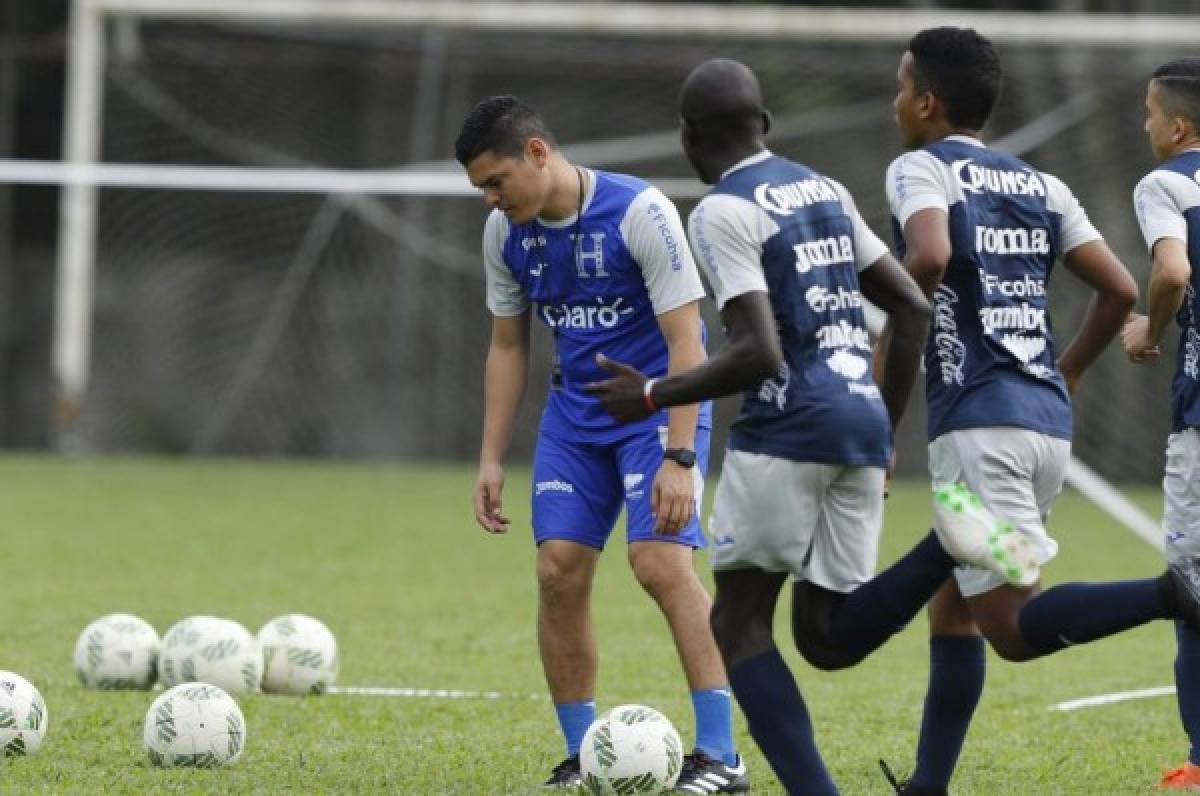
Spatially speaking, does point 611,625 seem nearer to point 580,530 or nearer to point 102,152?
point 580,530

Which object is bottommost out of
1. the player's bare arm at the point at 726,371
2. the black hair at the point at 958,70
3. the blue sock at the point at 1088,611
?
the blue sock at the point at 1088,611

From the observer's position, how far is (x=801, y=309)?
17.0 ft

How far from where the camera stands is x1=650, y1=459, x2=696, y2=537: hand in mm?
5562

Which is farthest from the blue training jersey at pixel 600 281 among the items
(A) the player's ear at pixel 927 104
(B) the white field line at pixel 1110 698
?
(B) the white field line at pixel 1110 698

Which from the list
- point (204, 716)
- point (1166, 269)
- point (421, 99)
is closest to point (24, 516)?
point (421, 99)

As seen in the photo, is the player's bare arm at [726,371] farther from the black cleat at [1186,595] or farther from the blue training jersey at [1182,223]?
the blue training jersey at [1182,223]

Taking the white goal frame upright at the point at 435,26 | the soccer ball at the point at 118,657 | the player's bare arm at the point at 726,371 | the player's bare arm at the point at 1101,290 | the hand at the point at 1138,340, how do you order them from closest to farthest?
the player's bare arm at the point at 726,371
the player's bare arm at the point at 1101,290
the hand at the point at 1138,340
the soccer ball at the point at 118,657
the white goal frame upright at the point at 435,26

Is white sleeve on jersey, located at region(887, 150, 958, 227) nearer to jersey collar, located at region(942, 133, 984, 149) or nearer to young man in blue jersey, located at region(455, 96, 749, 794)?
jersey collar, located at region(942, 133, 984, 149)

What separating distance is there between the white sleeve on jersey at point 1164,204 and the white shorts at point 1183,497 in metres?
0.60

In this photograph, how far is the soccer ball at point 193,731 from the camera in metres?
6.32

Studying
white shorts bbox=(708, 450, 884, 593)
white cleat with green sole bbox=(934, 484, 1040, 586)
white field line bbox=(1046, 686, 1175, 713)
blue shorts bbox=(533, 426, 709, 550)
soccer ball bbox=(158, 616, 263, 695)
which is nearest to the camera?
white cleat with green sole bbox=(934, 484, 1040, 586)

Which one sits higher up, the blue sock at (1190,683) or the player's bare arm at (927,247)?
the player's bare arm at (927,247)

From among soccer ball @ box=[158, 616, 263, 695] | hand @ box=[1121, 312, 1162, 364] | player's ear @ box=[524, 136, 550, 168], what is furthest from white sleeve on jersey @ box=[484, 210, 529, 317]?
soccer ball @ box=[158, 616, 263, 695]

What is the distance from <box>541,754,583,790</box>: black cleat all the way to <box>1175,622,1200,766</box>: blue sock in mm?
1805
